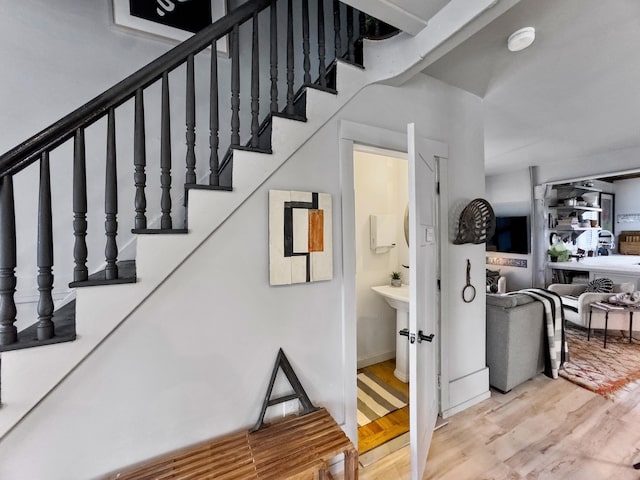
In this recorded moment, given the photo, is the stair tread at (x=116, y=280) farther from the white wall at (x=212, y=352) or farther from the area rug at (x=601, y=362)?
the area rug at (x=601, y=362)

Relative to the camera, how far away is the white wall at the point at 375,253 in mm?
2932

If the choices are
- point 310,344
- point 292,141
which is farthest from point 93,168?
point 310,344

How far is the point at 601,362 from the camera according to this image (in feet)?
9.85

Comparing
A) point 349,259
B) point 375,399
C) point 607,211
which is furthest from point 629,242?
point 349,259

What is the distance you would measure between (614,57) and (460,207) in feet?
4.22

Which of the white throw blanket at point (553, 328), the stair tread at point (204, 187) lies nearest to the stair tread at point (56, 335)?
the stair tread at point (204, 187)

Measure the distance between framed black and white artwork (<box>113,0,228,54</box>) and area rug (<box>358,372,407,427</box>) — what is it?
2.74 meters

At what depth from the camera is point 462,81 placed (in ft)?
7.07

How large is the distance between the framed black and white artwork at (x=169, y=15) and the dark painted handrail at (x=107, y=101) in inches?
19.9

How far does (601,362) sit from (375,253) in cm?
263

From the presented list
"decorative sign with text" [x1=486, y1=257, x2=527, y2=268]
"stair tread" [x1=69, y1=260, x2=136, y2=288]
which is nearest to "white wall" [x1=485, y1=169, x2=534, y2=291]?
"decorative sign with text" [x1=486, y1=257, x2=527, y2=268]

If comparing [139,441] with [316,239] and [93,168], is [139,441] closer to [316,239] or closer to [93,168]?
[316,239]

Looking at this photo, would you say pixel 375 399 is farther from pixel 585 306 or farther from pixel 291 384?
pixel 585 306

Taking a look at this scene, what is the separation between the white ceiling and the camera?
151 cm
